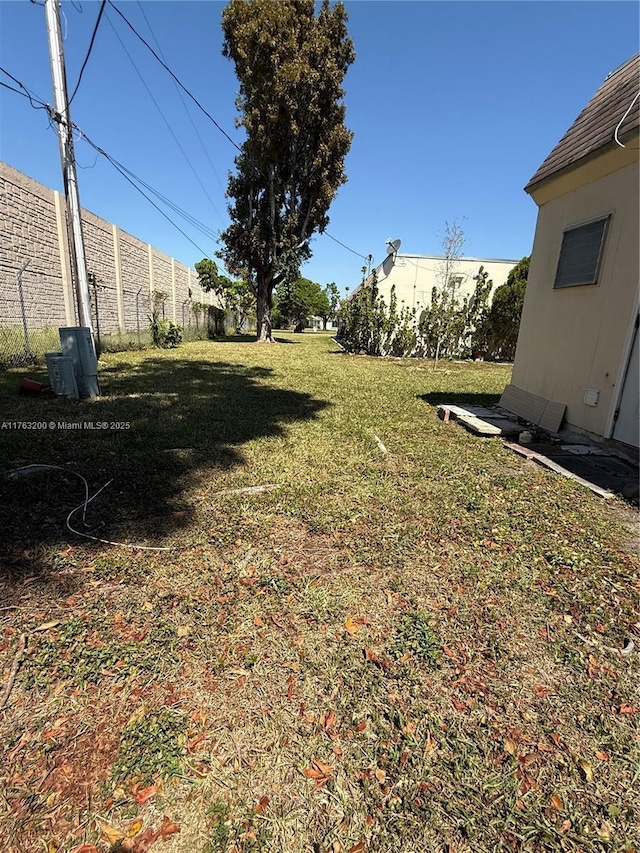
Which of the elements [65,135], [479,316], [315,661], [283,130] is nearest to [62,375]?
[65,135]

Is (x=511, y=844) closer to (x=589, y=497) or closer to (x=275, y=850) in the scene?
(x=275, y=850)

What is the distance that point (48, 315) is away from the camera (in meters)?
11.0

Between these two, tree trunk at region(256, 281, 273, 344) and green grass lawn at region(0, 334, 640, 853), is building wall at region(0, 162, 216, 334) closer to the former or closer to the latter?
tree trunk at region(256, 281, 273, 344)

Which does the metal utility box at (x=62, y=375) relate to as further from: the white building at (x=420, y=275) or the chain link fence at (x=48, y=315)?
the white building at (x=420, y=275)

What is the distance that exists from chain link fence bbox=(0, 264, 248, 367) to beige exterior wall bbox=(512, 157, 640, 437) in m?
10.5

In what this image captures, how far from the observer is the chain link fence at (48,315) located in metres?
9.34

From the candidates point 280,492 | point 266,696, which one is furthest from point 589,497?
point 266,696

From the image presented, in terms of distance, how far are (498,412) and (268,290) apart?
16.8m

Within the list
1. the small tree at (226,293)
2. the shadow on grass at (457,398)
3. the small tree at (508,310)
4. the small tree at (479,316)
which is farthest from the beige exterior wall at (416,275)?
the small tree at (226,293)

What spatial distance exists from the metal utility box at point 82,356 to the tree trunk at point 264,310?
15154 millimetres

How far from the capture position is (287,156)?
17.8m

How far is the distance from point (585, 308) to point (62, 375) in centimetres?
790

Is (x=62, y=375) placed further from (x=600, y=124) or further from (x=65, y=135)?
(x=600, y=124)

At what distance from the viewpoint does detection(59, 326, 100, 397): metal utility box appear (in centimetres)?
666
